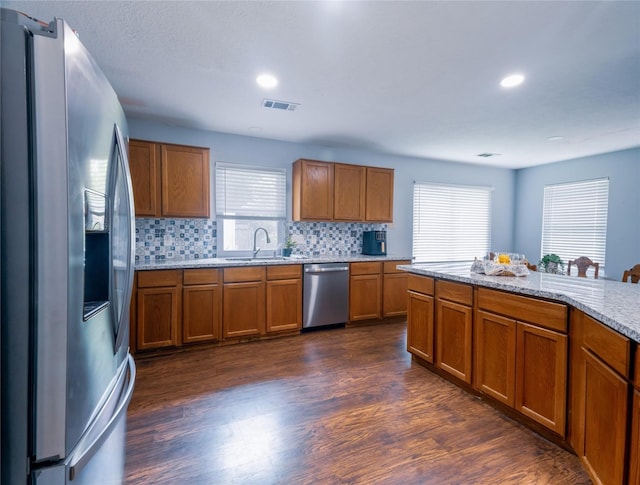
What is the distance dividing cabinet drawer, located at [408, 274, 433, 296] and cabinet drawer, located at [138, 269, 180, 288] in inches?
92.0

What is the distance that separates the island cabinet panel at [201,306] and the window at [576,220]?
17.8 ft

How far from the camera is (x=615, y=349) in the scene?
4.33 ft

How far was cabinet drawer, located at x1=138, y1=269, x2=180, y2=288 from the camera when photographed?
3.01 metres

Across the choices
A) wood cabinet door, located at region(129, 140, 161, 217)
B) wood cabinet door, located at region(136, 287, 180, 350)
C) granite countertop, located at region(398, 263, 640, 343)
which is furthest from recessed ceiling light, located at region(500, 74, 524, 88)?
wood cabinet door, located at region(136, 287, 180, 350)

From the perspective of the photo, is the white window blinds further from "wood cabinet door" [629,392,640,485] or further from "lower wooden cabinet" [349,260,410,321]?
"wood cabinet door" [629,392,640,485]

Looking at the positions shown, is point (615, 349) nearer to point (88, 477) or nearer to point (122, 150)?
point (88, 477)

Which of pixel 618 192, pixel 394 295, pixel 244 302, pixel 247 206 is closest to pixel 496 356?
pixel 394 295

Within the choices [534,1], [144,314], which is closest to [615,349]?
[534,1]

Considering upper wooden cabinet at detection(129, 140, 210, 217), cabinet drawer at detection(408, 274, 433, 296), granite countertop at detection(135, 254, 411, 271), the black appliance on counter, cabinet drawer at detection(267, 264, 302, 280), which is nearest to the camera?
cabinet drawer at detection(408, 274, 433, 296)

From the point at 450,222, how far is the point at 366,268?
2387 millimetres

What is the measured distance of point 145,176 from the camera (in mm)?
3221

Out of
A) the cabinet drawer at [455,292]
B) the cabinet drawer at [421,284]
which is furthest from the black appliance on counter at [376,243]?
the cabinet drawer at [455,292]

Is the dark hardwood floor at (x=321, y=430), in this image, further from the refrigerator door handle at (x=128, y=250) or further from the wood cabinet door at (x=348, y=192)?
the wood cabinet door at (x=348, y=192)

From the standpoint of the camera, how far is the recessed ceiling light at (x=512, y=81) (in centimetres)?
245
